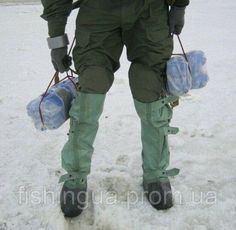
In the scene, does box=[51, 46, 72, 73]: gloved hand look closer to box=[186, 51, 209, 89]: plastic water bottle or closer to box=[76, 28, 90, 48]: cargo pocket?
box=[76, 28, 90, 48]: cargo pocket

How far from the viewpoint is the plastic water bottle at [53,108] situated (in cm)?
245

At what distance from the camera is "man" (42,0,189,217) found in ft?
7.77

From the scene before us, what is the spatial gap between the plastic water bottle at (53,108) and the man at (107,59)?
0.08 meters

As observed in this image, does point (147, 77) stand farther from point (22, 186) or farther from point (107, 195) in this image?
point (22, 186)

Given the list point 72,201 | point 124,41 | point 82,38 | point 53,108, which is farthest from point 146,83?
point 72,201

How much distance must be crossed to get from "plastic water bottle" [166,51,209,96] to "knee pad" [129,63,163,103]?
7cm

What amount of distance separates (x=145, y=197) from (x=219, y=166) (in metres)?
0.64

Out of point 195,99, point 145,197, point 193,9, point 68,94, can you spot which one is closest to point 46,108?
point 68,94

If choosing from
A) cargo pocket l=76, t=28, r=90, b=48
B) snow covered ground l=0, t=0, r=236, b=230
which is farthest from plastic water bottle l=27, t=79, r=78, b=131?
snow covered ground l=0, t=0, r=236, b=230

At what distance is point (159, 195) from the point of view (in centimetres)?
262

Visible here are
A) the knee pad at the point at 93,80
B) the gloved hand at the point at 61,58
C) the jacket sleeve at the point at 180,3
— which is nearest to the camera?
the knee pad at the point at 93,80

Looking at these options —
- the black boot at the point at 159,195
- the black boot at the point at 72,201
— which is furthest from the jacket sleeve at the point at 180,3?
the black boot at the point at 72,201

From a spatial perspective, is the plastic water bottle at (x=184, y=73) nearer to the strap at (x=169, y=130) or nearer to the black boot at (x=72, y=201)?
the strap at (x=169, y=130)

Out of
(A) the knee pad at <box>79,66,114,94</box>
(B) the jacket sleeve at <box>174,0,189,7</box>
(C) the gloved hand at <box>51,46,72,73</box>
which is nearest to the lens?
(A) the knee pad at <box>79,66,114,94</box>
